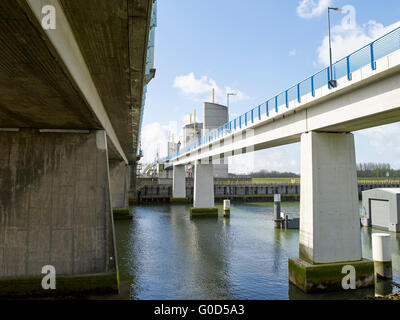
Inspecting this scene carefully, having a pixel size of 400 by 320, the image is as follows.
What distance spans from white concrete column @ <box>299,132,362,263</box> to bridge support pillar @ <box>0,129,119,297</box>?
7.10 m

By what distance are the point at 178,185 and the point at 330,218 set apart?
34.8 metres

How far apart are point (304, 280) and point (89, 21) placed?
9.97 metres

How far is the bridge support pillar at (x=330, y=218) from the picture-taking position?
10305mm

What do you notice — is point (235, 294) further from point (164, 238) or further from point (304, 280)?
point (164, 238)

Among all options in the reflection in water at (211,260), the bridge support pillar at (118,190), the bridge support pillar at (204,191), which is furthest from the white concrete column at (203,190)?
the bridge support pillar at (118,190)

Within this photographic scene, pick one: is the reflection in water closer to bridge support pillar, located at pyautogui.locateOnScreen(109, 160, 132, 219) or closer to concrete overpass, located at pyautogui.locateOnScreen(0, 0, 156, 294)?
concrete overpass, located at pyautogui.locateOnScreen(0, 0, 156, 294)

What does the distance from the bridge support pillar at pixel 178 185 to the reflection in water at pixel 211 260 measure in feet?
61.2

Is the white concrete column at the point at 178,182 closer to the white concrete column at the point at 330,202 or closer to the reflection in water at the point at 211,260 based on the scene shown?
the reflection in water at the point at 211,260

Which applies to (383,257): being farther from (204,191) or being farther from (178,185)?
(178,185)

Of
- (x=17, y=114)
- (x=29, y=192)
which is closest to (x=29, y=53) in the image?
(x=17, y=114)

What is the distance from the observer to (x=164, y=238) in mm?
19984

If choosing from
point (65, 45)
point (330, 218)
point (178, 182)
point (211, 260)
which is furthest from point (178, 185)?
point (65, 45)

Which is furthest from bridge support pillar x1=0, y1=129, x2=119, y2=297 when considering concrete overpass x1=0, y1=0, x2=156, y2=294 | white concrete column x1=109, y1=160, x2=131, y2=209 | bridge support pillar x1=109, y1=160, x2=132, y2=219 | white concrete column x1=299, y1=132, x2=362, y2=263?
white concrete column x1=109, y1=160, x2=131, y2=209

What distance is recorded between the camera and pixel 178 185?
44.4 meters
